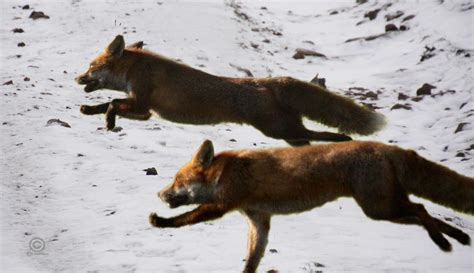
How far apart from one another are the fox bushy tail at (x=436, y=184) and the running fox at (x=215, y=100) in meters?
2.23

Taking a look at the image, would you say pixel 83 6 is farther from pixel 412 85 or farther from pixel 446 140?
pixel 446 140

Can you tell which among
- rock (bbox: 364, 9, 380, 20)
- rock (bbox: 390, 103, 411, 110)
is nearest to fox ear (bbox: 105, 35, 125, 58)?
rock (bbox: 390, 103, 411, 110)

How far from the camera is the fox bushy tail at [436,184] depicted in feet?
22.2

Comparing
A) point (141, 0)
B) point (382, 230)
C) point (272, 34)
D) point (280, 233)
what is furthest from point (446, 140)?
point (141, 0)

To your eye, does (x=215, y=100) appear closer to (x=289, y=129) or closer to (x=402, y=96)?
(x=289, y=129)

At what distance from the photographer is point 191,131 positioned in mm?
14227

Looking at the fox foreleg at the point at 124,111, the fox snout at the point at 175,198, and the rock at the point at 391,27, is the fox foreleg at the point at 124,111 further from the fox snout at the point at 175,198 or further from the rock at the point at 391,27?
the rock at the point at 391,27

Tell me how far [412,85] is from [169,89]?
10.5 metres

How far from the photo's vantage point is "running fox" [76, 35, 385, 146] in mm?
9070

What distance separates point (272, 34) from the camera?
24.0 meters

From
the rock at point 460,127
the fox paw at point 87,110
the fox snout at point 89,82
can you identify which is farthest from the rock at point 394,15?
the fox paw at point 87,110

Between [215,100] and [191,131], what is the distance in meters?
4.68

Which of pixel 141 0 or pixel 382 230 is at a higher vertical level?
pixel 382 230

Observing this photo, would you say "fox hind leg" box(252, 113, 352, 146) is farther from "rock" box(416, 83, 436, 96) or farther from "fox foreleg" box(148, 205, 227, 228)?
"rock" box(416, 83, 436, 96)
